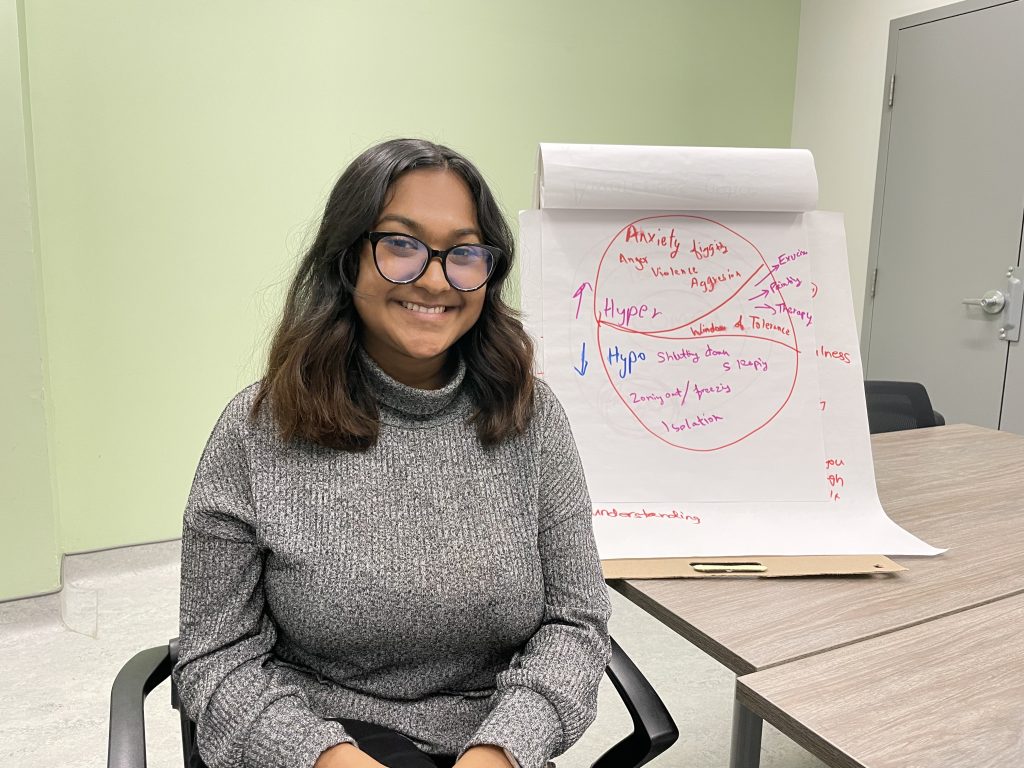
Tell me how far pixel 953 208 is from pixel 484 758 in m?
3.05

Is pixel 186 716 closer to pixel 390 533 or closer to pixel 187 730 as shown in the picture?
pixel 187 730

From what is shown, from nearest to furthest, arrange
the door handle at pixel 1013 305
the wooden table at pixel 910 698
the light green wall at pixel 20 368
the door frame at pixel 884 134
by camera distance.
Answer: the wooden table at pixel 910 698 < the light green wall at pixel 20 368 < the door handle at pixel 1013 305 < the door frame at pixel 884 134

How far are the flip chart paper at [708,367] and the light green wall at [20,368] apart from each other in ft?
5.12

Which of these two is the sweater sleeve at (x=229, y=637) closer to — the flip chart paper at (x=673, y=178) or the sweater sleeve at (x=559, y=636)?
the sweater sleeve at (x=559, y=636)

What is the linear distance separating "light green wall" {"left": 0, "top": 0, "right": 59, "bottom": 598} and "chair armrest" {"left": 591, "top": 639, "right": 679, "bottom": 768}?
187cm

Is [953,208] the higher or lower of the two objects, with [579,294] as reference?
higher

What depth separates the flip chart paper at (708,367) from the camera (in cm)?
135

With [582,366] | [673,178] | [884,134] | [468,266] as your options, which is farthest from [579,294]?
[884,134]

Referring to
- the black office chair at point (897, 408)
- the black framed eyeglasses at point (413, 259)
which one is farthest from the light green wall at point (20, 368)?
the black office chair at point (897, 408)

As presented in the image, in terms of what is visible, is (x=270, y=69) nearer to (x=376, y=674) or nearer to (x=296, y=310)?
(x=296, y=310)

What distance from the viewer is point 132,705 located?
968mm

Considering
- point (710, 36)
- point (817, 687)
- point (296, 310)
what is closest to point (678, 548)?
point (817, 687)

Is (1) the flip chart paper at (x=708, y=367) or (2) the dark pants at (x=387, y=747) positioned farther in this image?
(1) the flip chart paper at (x=708, y=367)

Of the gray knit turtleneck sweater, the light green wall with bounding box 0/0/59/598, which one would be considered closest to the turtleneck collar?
the gray knit turtleneck sweater
